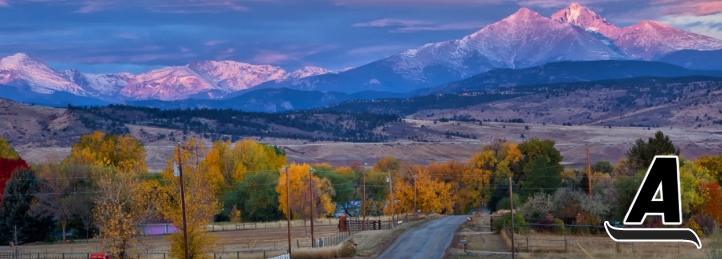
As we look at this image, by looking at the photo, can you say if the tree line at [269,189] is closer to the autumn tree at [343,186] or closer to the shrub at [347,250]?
the autumn tree at [343,186]

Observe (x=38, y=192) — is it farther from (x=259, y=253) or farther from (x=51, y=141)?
(x=51, y=141)

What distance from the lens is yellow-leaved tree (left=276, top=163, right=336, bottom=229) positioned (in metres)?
101

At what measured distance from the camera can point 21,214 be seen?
84375mm

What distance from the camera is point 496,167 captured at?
12444 cm

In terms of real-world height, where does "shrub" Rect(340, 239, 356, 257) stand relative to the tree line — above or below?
below

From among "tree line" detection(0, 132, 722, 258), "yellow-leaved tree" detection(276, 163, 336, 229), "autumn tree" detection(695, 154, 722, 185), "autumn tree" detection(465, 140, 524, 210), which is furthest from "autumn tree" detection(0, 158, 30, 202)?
"autumn tree" detection(695, 154, 722, 185)

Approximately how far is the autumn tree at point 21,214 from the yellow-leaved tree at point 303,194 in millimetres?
A: 25515

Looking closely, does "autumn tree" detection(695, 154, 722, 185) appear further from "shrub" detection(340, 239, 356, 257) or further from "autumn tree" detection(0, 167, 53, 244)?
"autumn tree" detection(0, 167, 53, 244)

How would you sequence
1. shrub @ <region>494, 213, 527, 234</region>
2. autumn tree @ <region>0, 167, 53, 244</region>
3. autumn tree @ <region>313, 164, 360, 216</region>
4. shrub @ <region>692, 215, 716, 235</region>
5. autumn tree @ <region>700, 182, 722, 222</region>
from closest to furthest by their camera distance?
shrub @ <region>692, 215, 716, 235</region> < shrub @ <region>494, 213, 527, 234</region> < autumn tree @ <region>700, 182, 722, 222</region> < autumn tree @ <region>0, 167, 53, 244</region> < autumn tree @ <region>313, 164, 360, 216</region>

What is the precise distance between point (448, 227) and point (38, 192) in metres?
40.3

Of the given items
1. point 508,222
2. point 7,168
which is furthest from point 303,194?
point 508,222

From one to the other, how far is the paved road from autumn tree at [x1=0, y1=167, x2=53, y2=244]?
35835 millimetres

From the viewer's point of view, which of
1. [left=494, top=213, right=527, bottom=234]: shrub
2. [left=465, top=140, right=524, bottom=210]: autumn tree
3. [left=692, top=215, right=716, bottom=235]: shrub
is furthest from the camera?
[left=465, top=140, right=524, bottom=210]: autumn tree

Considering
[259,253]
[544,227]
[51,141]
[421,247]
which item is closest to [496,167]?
[544,227]
